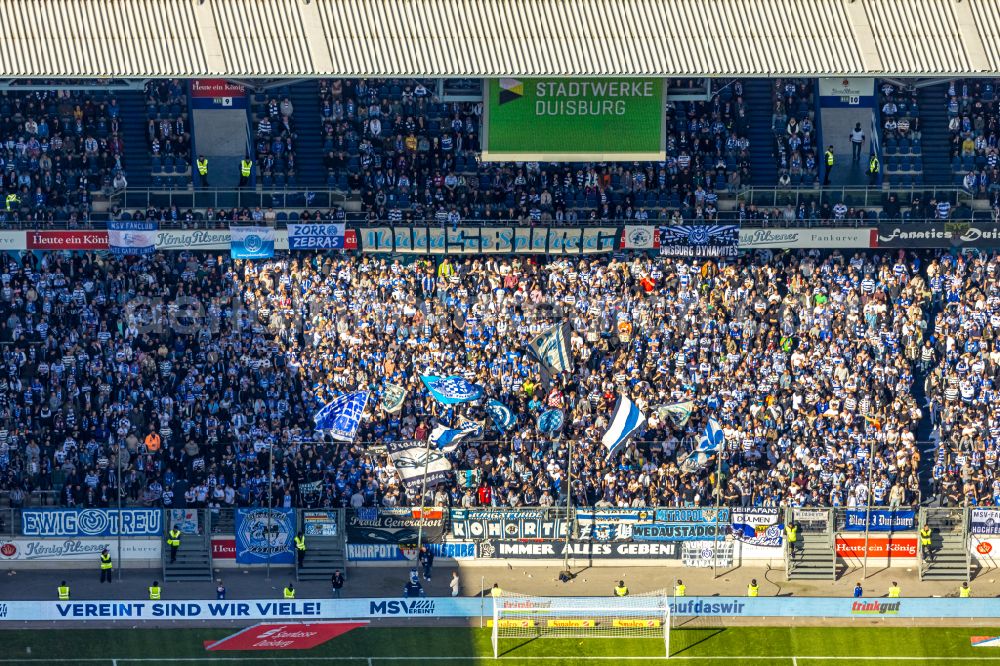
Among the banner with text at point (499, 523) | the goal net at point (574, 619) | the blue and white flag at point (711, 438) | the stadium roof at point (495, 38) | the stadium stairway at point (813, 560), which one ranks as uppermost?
the stadium roof at point (495, 38)

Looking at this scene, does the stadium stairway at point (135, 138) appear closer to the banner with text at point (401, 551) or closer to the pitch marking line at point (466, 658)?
the banner with text at point (401, 551)

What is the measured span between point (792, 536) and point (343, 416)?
49.3 feet

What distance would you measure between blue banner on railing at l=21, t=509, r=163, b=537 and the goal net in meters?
11.6

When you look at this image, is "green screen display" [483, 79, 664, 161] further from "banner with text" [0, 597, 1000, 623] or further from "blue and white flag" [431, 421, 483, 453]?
"banner with text" [0, 597, 1000, 623]

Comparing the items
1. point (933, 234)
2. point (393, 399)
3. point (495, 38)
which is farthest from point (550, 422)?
point (933, 234)

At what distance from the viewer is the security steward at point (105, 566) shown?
228ft

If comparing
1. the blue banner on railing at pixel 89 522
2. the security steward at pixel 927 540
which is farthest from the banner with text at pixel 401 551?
the security steward at pixel 927 540

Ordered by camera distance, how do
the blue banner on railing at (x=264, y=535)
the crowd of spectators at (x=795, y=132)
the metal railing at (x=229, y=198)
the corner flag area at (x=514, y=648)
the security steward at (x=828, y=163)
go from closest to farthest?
the corner flag area at (x=514, y=648) → the blue banner on railing at (x=264, y=535) → the metal railing at (x=229, y=198) → the security steward at (x=828, y=163) → the crowd of spectators at (x=795, y=132)

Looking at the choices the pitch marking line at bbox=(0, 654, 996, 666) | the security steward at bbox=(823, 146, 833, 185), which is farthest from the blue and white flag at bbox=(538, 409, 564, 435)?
the security steward at bbox=(823, 146, 833, 185)

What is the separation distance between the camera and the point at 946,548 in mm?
71875

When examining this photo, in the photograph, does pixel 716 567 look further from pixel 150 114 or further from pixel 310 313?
pixel 150 114

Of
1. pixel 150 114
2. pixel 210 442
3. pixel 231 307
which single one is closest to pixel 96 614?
pixel 210 442

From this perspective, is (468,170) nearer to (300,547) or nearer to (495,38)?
(495,38)

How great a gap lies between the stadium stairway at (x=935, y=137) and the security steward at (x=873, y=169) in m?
1.82
